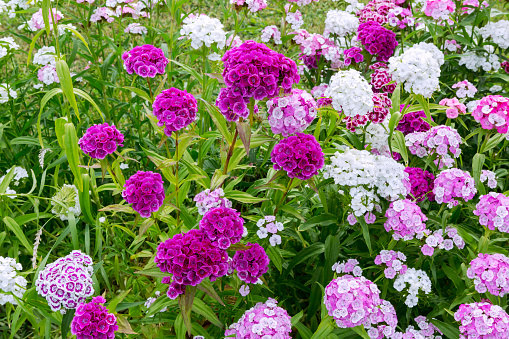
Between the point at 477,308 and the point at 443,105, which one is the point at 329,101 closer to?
the point at 443,105

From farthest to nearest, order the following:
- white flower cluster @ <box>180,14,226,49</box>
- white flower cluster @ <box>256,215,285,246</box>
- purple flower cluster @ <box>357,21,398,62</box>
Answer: purple flower cluster @ <box>357,21,398,62</box> → white flower cluster @ <box>180,14,226,49</box> → white flower cluster @ <box>256,215,285,246</box>

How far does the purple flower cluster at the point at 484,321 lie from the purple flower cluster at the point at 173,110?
4.91 ft

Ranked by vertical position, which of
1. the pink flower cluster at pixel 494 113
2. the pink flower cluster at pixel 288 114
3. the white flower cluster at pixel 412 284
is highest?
the pink flower cluster at pixel 288 114

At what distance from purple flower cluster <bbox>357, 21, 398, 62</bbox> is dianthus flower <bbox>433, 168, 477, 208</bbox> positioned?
52.6 inches

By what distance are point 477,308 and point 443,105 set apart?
132 centimetres

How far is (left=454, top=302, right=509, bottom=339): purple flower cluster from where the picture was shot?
187 centimetres

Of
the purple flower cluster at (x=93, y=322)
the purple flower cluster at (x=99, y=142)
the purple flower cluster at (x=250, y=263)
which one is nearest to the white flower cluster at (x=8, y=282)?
the purple flower cluster at (x=93, y=322)

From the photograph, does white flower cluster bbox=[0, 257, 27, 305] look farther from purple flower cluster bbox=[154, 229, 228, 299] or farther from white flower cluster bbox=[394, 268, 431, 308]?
white flower cluster bbox=[394, 268, 431, 308]

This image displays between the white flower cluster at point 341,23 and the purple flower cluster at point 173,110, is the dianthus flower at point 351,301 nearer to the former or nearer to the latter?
the purple flower cluster at point 173,110

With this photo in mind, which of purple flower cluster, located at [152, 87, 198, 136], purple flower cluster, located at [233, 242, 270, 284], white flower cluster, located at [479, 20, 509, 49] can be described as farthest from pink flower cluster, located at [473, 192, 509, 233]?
white flower cluster, located at [479, 20, 509, 49]

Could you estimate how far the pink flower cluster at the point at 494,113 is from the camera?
2.49m

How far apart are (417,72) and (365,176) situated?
801 mm

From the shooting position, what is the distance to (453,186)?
2254 millimetres

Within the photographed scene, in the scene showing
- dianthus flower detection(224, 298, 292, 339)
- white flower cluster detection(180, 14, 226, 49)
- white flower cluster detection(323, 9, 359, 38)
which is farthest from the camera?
white flower cluster detection(323, 9, 359, 38)
